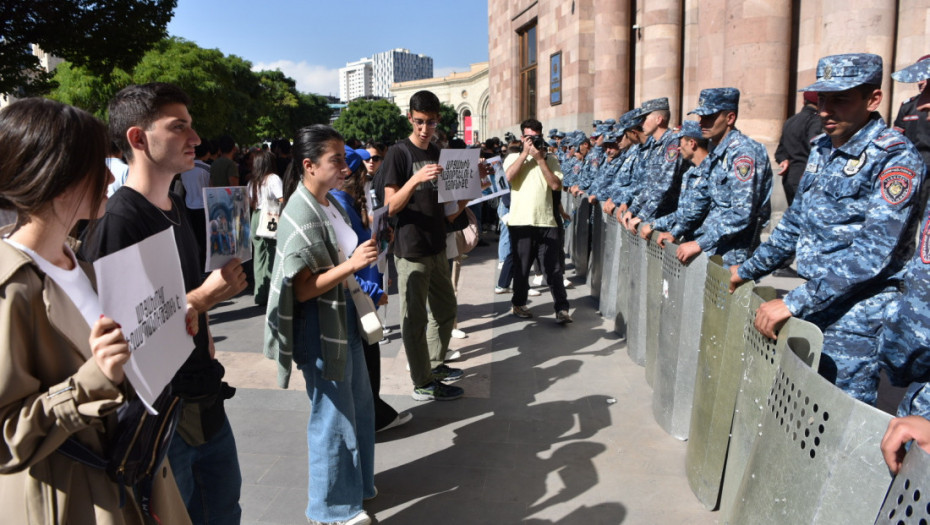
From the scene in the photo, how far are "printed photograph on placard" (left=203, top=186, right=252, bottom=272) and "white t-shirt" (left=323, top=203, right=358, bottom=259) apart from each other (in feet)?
2.76

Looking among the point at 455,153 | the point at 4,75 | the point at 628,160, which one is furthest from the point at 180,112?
the point at 4,75

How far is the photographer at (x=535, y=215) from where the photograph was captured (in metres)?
7.35

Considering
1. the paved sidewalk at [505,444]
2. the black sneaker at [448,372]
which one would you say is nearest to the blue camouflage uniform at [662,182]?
the paved sidewalk at [505,444]

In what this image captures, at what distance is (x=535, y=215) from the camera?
24.1 feet

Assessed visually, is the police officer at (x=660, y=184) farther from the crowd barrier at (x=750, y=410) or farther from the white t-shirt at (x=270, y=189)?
the white t-shirt at (x=270, y=189)

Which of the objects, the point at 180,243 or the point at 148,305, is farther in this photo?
the point at 180,243

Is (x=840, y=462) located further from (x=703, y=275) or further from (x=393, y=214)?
(x=393, y=214)

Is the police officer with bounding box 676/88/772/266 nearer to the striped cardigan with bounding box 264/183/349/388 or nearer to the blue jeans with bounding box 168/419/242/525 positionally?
the striped cardigan with bounding box 264/183/349/388

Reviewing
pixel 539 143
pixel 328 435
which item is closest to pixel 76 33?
pixel 539 143

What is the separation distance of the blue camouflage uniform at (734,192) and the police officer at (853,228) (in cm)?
97

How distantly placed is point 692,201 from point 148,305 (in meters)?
4.11

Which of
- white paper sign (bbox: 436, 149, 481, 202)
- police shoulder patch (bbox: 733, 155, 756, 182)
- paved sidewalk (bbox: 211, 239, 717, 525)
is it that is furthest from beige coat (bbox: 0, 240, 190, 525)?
police shoulder patch (bbox: 733, 155, 756, 182)

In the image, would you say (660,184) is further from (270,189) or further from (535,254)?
(270,189)

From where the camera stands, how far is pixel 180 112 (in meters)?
2.38
